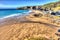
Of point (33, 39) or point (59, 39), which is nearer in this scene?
point (33, 39)

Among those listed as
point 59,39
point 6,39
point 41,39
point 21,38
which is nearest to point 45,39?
point 41,39

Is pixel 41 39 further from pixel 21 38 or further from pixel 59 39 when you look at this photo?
pixel 21 38

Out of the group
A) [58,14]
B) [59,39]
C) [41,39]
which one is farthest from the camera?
[58,14]

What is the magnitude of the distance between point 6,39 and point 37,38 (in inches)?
177

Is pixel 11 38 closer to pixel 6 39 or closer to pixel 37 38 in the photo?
pixel 6 39

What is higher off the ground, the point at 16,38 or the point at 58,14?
the point at 16,38

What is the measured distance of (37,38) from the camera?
1554cm

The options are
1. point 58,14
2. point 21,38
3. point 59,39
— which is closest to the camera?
point 59,39

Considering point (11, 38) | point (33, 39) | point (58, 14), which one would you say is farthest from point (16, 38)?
point (58, 14)

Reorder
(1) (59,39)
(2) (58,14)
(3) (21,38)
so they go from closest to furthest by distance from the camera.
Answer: (1) (59,39)
(3) (21,38)
(2) (58,14)

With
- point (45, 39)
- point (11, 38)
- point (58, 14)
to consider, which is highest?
point (45, 39)

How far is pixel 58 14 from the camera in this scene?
143 feet

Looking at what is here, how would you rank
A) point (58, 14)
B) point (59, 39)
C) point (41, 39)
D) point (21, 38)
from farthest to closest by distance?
point (58, 14)
point (21, 38)
point (59, 39)
point (41, 39)

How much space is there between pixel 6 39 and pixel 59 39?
18.0 ft
